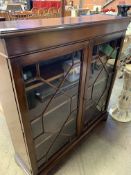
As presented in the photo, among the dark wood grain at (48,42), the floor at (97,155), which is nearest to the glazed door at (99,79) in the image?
the dark wood grain at (48,42)

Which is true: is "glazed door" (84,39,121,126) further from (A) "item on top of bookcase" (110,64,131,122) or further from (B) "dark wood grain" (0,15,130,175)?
(A) "item on top of bookcase" (110,64,131,122)

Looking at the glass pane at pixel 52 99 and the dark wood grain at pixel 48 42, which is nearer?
the dark wood grain at pixel 48 42

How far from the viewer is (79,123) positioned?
1.31m

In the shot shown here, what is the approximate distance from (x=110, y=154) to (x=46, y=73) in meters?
1.05

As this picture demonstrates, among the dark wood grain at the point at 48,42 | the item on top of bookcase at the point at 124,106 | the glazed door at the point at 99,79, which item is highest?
the dark wood grain at the point at 48,42

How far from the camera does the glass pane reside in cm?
79

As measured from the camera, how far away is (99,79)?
132cm

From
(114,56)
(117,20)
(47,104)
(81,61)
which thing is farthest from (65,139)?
(117,20)

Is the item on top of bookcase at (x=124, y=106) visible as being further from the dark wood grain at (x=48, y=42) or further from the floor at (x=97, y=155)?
the dark wood grain at (x=48, y=42)

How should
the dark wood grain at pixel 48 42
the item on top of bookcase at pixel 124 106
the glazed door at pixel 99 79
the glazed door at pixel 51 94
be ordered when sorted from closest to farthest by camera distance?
the dark wood grain at pixel 48 42, the glazed door at pixel 51 94, the glazed door at pixel 99 79, the item on top of bookcase at pixel 124 106

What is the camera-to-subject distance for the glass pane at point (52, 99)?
79 cm

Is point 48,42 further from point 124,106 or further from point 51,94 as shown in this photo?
point 124,106

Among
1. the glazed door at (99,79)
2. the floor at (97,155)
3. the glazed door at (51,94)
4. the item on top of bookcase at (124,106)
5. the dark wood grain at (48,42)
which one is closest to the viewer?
the dark wood grain at (48,42)

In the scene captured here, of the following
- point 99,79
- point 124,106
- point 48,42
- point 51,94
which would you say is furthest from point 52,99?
point 124,106
